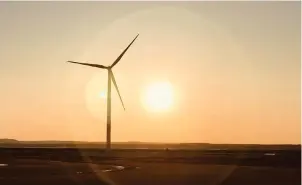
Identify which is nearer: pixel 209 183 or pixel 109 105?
pixel 209 183

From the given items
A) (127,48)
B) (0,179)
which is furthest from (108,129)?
(0,179)

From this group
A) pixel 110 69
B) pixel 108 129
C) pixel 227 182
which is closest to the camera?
pixel 227 182

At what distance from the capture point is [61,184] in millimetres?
32750

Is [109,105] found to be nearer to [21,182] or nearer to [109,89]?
[109,89]

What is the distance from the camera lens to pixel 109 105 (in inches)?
2987

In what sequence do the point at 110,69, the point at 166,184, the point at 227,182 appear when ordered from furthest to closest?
1. the point at 110,69
2. the point at 227,182
3. the point at 166,184

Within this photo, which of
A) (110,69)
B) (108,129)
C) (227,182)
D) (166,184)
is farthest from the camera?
(108,129)

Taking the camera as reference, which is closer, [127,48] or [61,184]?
[61,184]

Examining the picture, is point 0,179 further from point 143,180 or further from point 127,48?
point 127,48

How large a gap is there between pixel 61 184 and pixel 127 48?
143 ft

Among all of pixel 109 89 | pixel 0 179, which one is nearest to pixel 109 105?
pixel 109 89

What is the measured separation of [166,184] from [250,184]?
16.5ft

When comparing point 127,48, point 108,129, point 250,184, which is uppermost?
point 127,48

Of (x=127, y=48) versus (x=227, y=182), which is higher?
(x=127, y=48)
